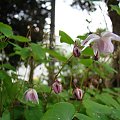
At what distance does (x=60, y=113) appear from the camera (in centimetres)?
94

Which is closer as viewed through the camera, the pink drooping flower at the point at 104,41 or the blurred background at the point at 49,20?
the pink drooping flower at the point at 104,41

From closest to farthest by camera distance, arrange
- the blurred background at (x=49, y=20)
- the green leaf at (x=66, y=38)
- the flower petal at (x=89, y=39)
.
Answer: the flower petal at (x=89, y=39) < the green leaf at (x=66, y=38) < the blurred background at (x=49, y=20)

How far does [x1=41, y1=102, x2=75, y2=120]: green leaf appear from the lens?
0.93m

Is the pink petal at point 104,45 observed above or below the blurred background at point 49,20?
below

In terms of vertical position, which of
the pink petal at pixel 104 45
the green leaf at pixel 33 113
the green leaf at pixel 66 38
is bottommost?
the green leaf at pixel 33 113

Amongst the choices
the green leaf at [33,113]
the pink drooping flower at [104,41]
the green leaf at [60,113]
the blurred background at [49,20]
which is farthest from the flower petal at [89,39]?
the blurred background at [49,20]

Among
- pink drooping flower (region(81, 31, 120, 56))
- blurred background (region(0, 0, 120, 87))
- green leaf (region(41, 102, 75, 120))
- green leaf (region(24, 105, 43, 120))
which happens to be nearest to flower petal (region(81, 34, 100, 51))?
pink drooping flower (region(81, 31, 120, 56))

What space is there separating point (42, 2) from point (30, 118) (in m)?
1.28

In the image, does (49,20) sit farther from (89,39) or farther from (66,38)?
(89,39)

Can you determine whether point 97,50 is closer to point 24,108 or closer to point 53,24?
point 24,108

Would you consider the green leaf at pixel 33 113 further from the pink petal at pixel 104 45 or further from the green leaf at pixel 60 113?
the pink petal at pixel 104 45

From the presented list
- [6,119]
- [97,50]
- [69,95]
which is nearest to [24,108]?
[6,119]

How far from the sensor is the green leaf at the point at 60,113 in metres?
0.93

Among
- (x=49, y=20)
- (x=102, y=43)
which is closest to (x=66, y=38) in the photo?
(x=102, y=43)
